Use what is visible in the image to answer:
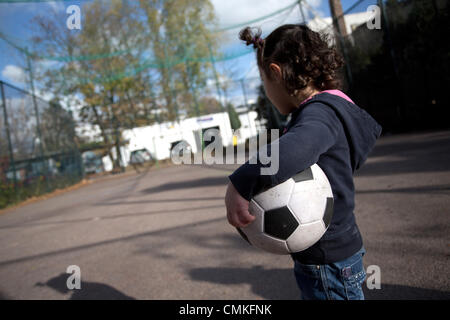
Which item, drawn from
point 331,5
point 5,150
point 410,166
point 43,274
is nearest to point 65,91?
point 5,150

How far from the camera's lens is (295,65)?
1.30 meters

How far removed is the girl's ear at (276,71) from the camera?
129cm

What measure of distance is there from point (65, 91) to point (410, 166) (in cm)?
1477

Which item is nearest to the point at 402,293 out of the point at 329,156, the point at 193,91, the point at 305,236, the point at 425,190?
the point at 305,236

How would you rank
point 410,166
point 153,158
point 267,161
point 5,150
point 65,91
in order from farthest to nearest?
point 153,158 → point 65,91 → point 5,150 → point 410,166 → point 267,161

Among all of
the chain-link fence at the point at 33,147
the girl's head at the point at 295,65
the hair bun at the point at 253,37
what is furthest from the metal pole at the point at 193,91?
the girl's head at the point at 295,65

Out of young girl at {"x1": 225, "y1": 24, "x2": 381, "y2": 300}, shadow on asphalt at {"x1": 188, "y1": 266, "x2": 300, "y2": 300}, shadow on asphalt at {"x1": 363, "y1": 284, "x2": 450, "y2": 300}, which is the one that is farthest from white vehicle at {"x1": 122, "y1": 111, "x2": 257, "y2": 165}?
young girl at {"x1": 225, "y1": 24, "x2": 381, "y2": 300}

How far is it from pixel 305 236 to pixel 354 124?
48 centimetres

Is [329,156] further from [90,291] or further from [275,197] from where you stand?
[90,291]

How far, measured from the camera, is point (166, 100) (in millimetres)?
16219

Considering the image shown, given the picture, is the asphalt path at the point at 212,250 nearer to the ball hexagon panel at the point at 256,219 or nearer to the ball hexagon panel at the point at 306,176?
the ball hexagon panel at the point at 256,219
